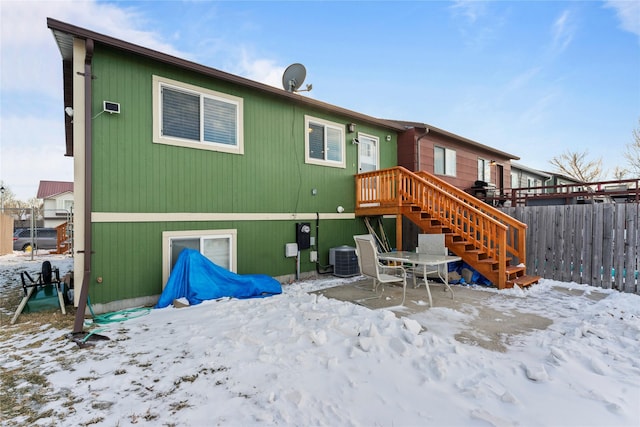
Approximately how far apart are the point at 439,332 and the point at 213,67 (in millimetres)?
5829

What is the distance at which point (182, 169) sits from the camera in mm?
5473

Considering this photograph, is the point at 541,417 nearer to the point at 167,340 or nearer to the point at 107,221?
the point at 167,340

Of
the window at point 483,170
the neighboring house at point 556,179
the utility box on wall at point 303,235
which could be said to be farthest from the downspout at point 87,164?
the neighboring house at point 556,179

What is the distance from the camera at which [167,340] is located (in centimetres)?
346

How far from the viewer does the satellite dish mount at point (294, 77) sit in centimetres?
725

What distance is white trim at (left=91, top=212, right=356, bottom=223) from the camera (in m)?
4.73

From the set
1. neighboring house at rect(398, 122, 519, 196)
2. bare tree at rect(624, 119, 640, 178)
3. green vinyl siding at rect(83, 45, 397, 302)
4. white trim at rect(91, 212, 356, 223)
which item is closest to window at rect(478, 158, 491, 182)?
neighboring house at rect(398, 122, 519, 196)

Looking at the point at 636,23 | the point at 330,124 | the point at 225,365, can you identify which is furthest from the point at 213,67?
the point at 636,23

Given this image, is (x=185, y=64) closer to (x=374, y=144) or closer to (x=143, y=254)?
(x=143, y=254)

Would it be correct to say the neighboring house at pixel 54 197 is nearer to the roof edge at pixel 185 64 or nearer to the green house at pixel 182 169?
the green house at pixel 182 169

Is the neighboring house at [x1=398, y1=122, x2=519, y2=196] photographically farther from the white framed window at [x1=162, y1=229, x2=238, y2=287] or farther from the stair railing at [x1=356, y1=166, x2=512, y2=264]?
the white framed window at [x1=162, y1=229, x2=238, y2=287]

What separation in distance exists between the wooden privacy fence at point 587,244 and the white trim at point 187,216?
503cm

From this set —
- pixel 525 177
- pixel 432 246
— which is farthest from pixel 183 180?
pixel 525 177

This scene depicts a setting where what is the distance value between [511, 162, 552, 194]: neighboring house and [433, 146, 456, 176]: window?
751 centimetres
